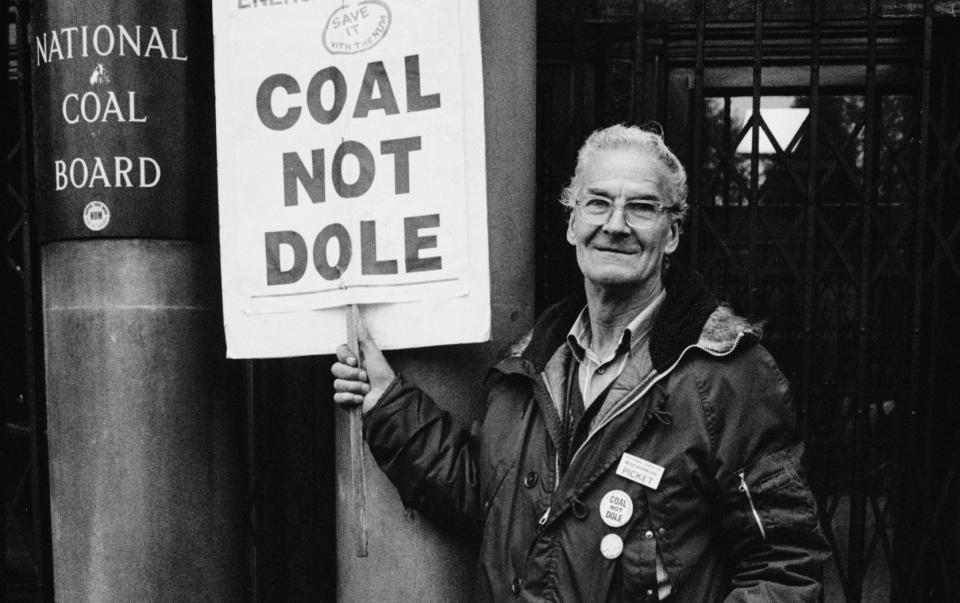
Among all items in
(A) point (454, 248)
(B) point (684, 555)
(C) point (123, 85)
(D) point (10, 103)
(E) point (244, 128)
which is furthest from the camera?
(D) point (10, 103)

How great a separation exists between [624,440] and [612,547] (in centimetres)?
27

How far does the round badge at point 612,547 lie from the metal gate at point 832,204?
1431mm

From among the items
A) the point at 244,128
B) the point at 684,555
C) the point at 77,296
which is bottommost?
the point at 684,555

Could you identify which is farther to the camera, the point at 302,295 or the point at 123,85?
the point at 123,85

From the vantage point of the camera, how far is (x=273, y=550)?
3.67 meters

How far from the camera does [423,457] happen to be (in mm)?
2488

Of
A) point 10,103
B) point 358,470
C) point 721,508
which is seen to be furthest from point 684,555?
point 10,103

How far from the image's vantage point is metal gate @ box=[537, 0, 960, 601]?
10.9ft

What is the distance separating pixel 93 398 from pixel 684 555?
82.1 inches

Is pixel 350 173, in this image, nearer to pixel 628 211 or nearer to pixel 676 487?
pixel 628 211

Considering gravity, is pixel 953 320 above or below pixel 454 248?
below

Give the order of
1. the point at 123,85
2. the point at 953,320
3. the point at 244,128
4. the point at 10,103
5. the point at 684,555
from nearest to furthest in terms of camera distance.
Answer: the point at 684,555, the point at 244,128, the point at 123,85, the point at 953,320, the point at 10,103

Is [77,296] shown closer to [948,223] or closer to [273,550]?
[273,550]

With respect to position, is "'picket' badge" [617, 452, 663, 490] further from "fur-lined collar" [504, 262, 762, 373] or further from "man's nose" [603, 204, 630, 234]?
"man's nose" [603, 204, 630, 234]
